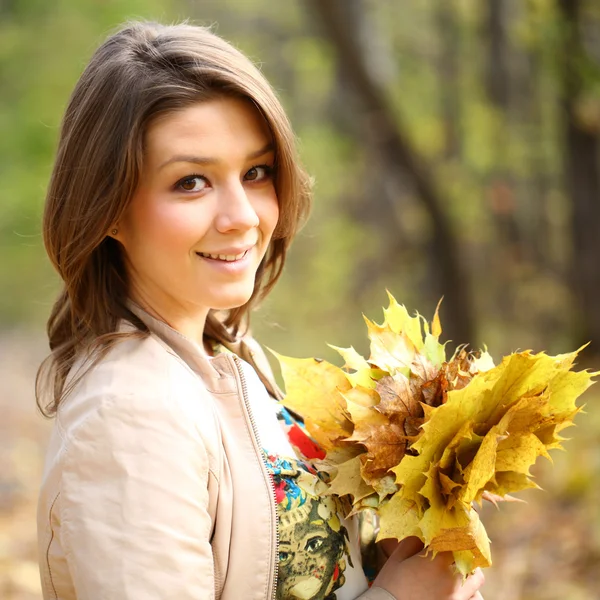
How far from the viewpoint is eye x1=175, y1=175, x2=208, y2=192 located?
1.80 m

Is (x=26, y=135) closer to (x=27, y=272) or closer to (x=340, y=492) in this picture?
(x=27, y=272)

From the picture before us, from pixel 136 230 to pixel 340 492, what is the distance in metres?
0.71

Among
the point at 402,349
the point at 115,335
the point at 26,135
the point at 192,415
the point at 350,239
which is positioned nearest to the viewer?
the point at 192,415

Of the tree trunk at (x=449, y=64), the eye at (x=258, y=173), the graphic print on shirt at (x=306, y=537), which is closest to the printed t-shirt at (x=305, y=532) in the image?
the graphic print on shirt at (x=306, y=537)

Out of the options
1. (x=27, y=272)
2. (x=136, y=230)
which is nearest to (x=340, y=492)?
(x=136, y=230)

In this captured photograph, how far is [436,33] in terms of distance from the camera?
1391 cm

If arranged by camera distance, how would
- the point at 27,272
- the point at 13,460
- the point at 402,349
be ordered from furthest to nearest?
the point at 27,272, the point at 13,460, the point at 402,349

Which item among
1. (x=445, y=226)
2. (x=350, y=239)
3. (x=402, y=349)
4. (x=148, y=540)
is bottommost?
(x=350, y=239)

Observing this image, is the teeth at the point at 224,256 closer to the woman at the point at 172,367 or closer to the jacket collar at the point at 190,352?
the woman at the point at 172,367

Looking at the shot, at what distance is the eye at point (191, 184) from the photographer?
180cm

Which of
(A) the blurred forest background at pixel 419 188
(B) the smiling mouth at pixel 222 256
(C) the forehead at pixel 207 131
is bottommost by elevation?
(A) the blurred forest background at pixel 419 188

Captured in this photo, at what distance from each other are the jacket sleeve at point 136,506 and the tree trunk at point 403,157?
5778mm

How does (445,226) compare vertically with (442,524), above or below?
below

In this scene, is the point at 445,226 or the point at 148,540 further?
the point at 445,226
